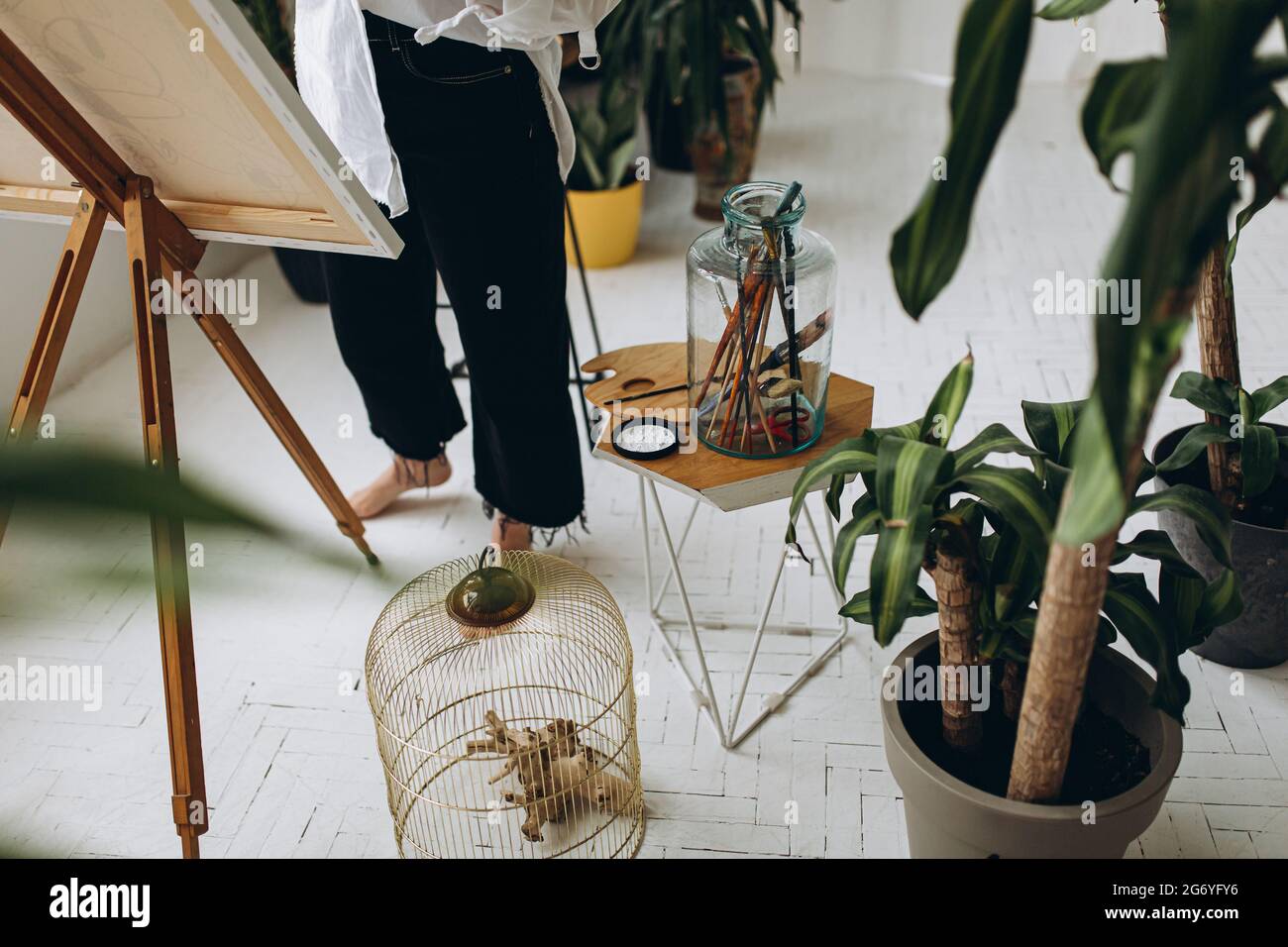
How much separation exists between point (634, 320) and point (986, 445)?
2.08m

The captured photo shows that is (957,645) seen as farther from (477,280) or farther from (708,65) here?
(708,65)

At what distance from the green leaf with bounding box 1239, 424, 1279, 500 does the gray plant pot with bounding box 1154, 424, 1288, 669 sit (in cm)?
8

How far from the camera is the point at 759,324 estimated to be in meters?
1.59

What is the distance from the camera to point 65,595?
0.21m

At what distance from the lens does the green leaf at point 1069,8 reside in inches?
59.9

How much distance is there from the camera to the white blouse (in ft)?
5.20

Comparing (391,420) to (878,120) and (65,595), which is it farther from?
(878,120)

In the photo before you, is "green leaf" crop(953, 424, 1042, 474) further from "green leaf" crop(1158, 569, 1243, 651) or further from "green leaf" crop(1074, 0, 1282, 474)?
"green leaf" crop(1074, 0, 1282, 474)

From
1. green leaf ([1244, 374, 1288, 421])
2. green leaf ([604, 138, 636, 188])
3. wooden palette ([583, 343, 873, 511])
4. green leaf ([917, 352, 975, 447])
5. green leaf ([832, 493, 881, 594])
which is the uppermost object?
green leaf ([917, 352, 975, 447])

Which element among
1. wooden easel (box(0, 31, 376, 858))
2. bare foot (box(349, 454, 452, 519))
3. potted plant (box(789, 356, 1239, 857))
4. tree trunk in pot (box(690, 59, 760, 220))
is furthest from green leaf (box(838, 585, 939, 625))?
tree trunk in pot (box(690, 59, 760, 220))

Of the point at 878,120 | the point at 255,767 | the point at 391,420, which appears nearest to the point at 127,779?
the point at 255,767

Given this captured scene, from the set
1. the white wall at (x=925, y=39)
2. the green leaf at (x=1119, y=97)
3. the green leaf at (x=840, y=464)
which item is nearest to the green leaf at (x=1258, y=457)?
the green leaf at (x=840, y=464)

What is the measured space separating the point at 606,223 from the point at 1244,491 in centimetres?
225

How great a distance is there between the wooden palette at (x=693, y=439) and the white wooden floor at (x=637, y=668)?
0.42m
